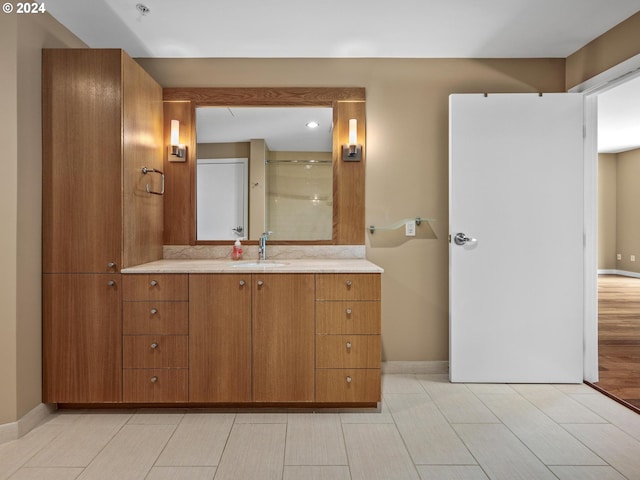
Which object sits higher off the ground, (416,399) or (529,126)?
(529,126)

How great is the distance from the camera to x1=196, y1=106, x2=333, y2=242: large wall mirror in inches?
117

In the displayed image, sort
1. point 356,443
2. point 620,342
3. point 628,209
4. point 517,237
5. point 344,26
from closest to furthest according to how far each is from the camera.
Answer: point 356,443
point 344,26
point 517,237
point 620,342
point 628,209

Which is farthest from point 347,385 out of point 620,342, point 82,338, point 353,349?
point 620,342

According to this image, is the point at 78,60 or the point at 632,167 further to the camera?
the point at 632,167

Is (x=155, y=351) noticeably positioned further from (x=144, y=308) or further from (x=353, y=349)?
(x=353, y=349)

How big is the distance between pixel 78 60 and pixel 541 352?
3.48 metres

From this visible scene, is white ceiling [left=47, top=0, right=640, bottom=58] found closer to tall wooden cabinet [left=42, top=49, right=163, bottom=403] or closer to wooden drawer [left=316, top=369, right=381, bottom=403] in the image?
tall wooden cabinet [left=42, top=49, right=163, bottom=403]

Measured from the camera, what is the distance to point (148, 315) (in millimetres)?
2367

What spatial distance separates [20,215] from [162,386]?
1203 millimetres

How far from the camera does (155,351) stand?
236 cm

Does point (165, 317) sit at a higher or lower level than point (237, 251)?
lower

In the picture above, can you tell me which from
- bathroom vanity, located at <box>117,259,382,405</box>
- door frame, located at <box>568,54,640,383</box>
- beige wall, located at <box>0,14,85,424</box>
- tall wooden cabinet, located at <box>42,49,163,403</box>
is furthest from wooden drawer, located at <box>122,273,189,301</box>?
door frame, located at <box>568,54,640,383</box>

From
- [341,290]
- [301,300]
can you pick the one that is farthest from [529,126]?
[301,300]

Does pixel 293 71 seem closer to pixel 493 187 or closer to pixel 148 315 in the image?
pixel 493 187
